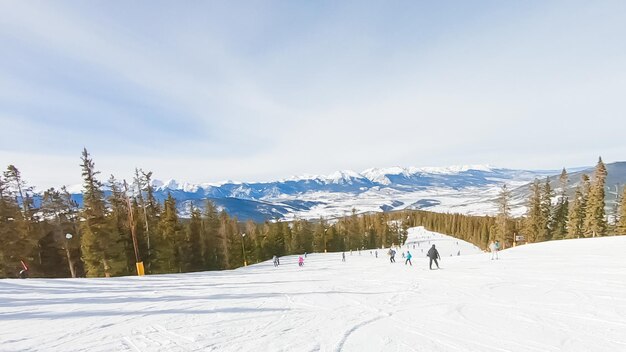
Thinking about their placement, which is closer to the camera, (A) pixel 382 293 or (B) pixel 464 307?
(B) pixel 464 307

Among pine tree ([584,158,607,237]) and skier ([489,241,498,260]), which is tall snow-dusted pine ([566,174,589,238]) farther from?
skier ([489,241,498,260])

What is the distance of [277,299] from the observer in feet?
Result: 36.2

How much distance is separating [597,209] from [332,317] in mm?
58547

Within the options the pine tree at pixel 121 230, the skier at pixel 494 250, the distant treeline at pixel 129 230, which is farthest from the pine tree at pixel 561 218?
the pine tree at pixel 121 230

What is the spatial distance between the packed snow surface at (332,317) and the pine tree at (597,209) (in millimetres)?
45196

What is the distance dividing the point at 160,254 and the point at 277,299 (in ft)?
98.6

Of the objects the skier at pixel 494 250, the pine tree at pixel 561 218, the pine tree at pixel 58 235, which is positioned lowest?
the pine tree at pixel 561 218

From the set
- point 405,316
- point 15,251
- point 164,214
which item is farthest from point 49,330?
point 164,214

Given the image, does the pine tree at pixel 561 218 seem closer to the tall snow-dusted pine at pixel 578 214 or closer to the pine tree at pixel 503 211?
the tall snow-dusted pine at pixel 578 214

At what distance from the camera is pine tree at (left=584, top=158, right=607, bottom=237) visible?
4669 cm

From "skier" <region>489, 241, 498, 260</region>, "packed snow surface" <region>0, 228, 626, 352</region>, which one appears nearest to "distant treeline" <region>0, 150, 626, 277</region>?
"packed snow surface" <region>0, 228, 626, 352</region>

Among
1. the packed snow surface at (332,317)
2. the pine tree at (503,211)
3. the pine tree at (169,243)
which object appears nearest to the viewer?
the packed snow surface at (332,317)

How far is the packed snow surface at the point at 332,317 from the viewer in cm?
623

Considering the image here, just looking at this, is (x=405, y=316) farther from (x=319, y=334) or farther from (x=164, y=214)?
(x=164, y=214)
